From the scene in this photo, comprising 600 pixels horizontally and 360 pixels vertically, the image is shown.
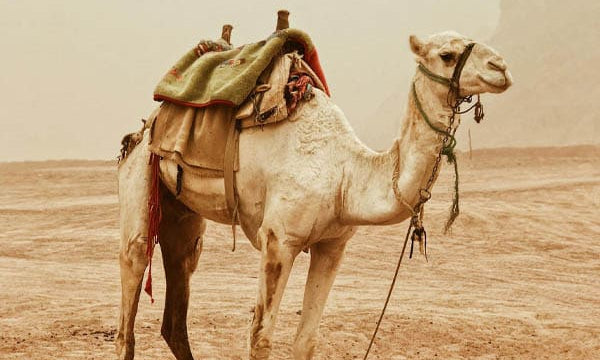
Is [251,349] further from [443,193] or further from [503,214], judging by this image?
[443,193]

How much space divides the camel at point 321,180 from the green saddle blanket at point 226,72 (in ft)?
0.97

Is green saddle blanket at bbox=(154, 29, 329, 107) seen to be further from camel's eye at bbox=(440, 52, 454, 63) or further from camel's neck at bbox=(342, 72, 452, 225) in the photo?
camel's eye at bbox=(440, 52, 454, 63)

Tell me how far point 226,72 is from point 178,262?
1.50 metres

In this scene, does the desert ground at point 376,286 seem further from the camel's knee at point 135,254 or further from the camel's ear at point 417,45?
the camel's ear at point 417,45

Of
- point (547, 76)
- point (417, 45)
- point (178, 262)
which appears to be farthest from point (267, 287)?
point (547, 76)

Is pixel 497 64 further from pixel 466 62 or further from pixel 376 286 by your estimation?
pixel 376 286

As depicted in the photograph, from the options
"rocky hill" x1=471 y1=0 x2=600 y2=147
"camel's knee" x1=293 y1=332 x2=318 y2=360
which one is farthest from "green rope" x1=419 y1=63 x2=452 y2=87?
"rocky hill" x1=471 y1=0 x2=600 y2=147

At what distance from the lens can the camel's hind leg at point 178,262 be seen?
6.05 metres

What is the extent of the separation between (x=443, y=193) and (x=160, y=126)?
62.0 feet

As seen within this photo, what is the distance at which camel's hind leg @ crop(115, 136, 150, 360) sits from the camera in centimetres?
570

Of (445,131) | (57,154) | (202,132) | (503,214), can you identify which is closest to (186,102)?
(202,132)

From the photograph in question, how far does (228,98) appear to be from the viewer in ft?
16.9

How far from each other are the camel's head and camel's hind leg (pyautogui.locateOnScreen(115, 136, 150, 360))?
216cm

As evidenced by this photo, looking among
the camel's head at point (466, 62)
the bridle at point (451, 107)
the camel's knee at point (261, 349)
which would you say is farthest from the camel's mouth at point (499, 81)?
the camel's knee at point (261, 349)
